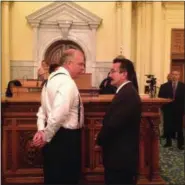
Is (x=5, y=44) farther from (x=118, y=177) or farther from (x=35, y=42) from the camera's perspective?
(x=118, y=177)

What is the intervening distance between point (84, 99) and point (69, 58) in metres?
1.10

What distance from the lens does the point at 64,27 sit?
11.4m

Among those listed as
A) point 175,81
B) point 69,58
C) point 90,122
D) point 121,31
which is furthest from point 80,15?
point 69,58

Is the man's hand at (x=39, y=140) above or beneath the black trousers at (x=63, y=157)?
above

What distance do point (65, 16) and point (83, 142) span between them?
26.5 ft

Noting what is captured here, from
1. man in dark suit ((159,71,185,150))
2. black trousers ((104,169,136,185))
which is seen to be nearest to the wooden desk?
black trousers ((104,169,136,185))

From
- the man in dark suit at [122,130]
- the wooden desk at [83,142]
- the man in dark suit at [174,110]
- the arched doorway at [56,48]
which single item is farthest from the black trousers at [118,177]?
the arched doorway at [56,48]

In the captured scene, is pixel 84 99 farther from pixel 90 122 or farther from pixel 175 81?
pixel 175 81

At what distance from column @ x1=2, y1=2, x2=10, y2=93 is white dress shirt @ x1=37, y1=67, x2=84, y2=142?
8396 millimetres

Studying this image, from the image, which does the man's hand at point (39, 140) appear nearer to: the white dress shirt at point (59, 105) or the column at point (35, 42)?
the white dress shirt at point (59, 105)

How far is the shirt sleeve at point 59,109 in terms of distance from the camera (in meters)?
2.63

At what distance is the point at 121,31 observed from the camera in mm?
11211

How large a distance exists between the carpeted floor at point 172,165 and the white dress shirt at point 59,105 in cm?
198

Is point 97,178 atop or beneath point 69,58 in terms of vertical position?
beneath
